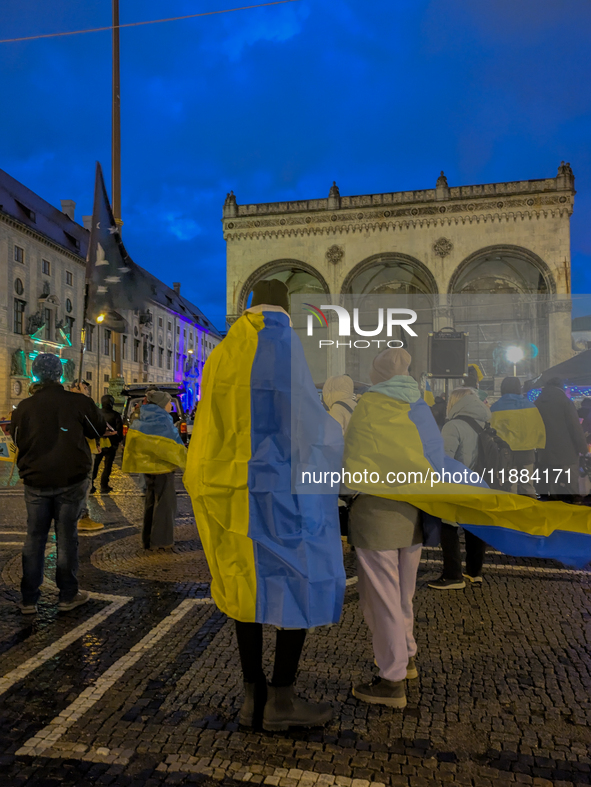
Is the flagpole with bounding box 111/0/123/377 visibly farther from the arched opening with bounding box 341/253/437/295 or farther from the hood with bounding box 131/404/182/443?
the arched opening with bounding box 341/253/437/295

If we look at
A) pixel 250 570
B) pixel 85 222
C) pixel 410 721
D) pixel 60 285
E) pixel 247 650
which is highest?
pixel 85 222

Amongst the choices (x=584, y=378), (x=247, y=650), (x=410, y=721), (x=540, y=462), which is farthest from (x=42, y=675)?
(x=584, y=378)

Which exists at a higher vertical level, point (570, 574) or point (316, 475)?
point (316, 475)

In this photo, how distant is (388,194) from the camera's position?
32.8 metres

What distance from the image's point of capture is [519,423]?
6.11 meters

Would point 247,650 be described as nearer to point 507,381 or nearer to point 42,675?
point 42,675

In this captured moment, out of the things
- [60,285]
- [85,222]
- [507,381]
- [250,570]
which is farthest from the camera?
[85,222]

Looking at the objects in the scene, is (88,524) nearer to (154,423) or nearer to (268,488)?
(154,423)

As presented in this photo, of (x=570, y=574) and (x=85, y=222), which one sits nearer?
(x=570, y=574)

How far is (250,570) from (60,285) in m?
47.5

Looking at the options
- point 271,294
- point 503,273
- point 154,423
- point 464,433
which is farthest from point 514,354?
point 503,273

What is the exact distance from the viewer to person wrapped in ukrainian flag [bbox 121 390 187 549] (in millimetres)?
6270

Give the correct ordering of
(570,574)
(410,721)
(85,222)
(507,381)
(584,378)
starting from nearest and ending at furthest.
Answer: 1. (410,721)
2. (570,574)
3. (507,381)
4. (584,378)
5. (85,222)

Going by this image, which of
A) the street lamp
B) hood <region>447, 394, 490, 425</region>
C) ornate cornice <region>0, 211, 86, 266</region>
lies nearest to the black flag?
hood <region>447, 394, 490, 425</region>
